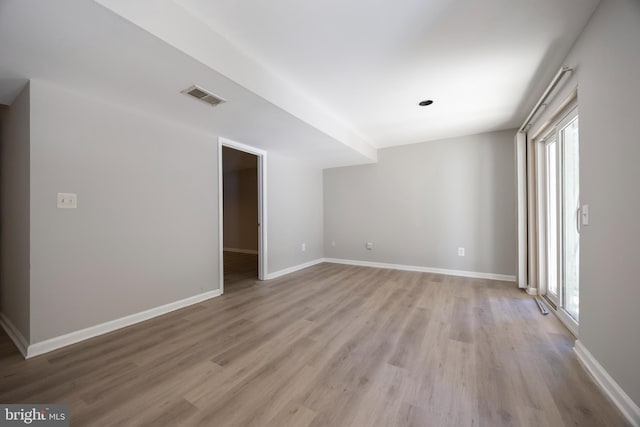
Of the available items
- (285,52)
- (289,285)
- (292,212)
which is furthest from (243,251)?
(285,52)

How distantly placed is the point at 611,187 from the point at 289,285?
3352 mm

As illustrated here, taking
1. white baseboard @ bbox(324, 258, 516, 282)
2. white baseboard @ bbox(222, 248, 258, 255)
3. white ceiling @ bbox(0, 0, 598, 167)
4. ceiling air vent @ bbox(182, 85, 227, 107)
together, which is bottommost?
white baseboard @ bbox(222, 248, 258, 255)

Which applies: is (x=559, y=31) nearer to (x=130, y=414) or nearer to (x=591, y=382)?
(x=591, y=382)

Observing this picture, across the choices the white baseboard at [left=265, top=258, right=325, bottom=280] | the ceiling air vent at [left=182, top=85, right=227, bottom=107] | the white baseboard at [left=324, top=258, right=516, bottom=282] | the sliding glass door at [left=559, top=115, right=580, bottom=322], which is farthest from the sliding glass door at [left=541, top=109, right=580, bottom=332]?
the white baseboard at [left=265, top=258, right=325, bottom=280]

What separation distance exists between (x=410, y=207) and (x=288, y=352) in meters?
3.48

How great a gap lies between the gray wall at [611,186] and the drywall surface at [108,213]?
11.8ft

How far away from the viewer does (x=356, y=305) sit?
2.80 meters

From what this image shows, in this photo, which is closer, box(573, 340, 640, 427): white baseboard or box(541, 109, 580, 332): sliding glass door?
box(573, 340, 640, 427): white baseboard

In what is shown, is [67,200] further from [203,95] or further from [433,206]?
[433,206]

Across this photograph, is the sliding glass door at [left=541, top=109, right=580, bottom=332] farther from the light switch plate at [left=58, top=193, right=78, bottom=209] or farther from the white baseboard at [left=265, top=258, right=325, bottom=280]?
the light switch plate at [left=58, top=193, right=78, bottom=209]

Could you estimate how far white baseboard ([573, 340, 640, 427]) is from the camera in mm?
1190

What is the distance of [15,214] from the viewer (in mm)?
2096

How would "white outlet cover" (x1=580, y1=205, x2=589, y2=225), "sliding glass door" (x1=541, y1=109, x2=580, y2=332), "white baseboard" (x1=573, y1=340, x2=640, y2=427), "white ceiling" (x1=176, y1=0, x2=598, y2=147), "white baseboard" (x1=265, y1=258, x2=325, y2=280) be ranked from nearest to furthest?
"white baseboard" (x1=573, y1=340, x2=640, y2=427) → "white ceiling" (x1=176, y1=0, x2=598, y2=147) → "white outlet cover" (x1=580, y1=205, x2=589, y2=225) → "sliding glass door" (x1=541, y1=109, x2=580, y2=332) → "white baseboard" (x1=265, y1=258, x2=325, y2=280)

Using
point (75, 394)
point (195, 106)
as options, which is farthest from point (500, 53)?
point (75, 394)
